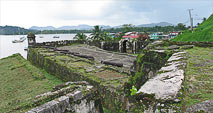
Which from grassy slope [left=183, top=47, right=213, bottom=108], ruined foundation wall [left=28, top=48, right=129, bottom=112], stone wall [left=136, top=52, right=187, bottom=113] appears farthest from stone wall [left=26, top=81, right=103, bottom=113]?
grassy slope [left=183, top=47, right=213, bottom=108]

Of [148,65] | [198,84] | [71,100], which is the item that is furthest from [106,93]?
[198,84]

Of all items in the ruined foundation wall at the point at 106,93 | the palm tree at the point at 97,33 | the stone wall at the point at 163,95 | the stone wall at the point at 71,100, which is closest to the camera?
the stone wall at the point at 163,95

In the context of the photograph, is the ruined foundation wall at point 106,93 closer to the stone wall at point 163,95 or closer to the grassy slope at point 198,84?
the grassy slope at point 198,84

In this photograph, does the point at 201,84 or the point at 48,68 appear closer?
the point at 201,84

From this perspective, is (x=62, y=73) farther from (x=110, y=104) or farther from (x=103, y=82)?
(x=110, y=104)

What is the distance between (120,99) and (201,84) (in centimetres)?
300

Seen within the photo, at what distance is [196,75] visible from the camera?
2.47m

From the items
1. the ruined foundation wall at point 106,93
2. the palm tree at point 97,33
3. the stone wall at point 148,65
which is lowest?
the ruined foundation wall at point 106,93

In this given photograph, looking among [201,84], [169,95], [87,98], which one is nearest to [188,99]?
[169,95]

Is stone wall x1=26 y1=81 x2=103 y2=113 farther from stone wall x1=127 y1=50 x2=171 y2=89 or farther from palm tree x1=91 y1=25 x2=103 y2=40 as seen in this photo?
palm tree x1=91 y1=25 x2=103 y2=40

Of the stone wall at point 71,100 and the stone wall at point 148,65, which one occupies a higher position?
the stone wall at point 148,65

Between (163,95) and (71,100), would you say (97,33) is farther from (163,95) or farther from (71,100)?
(163,95)

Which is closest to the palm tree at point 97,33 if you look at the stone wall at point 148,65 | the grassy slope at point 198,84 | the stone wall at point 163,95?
the stone wall at point 148,65

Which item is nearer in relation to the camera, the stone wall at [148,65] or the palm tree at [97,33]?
the stone wall at [148,65]
